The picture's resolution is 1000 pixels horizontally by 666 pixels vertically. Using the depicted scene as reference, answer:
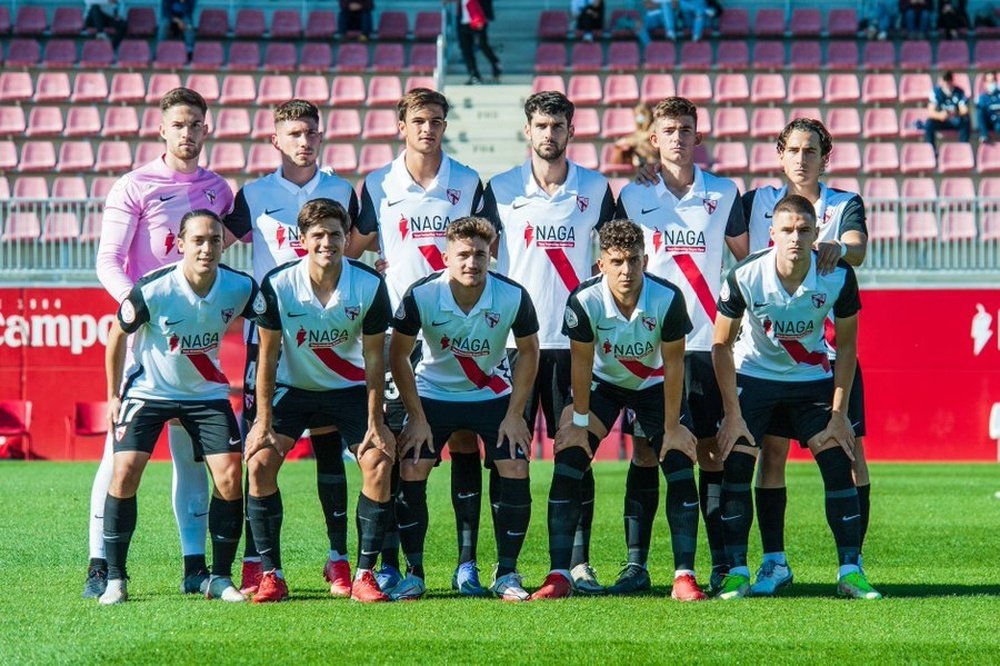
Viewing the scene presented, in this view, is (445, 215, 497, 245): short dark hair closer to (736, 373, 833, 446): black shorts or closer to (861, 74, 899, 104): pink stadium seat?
(736, 373, 833, 446): black shorts

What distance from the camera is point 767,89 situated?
72.4 feet

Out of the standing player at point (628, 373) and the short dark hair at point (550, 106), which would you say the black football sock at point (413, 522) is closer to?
the standing player at point (628, 373)

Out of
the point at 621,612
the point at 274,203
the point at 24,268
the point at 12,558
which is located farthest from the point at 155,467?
the point at 621,612

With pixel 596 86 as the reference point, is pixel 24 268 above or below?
below

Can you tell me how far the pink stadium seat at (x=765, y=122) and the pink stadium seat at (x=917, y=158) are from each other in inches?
68.3

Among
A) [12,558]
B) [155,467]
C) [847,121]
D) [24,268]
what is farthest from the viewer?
[847,121]

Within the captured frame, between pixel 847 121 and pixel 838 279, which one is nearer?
pixel 838 279

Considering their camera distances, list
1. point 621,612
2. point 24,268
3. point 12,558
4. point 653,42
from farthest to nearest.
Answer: point 653,42 < point 24,268 < point 12,558 < point 621,612

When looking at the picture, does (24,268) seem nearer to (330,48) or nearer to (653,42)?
(330,48)

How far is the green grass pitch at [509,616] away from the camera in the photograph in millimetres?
5613

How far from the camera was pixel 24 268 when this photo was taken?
16.8 m

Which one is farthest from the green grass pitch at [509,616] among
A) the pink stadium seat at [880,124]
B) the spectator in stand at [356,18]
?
the spectator in stand at [356,18]

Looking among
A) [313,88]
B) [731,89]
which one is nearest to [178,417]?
[313,88]

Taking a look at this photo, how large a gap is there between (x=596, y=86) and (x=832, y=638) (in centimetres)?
1684
